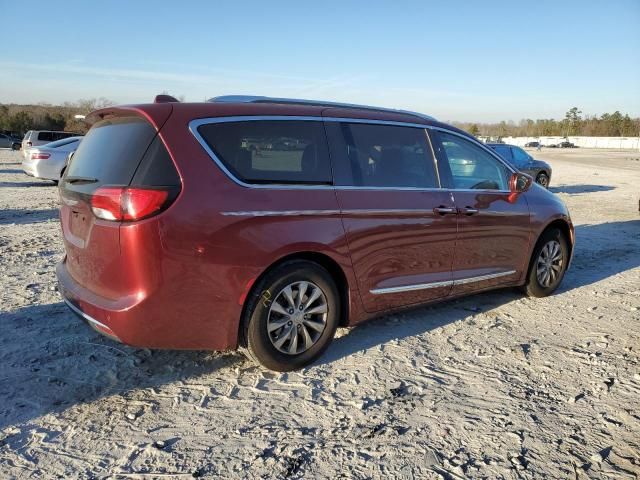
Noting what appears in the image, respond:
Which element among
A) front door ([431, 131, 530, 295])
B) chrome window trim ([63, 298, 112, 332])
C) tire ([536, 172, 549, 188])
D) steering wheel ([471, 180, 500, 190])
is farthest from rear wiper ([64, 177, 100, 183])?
tire ([536, 172, 549, 188])

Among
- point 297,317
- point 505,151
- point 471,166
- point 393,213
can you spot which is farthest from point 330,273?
point 505,151

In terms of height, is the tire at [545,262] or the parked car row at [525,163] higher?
the parked car row at [525,163]

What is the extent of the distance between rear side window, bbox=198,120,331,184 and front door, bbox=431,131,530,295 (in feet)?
4.40

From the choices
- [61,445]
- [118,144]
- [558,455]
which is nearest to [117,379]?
[61,445]

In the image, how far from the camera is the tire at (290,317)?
136 inches

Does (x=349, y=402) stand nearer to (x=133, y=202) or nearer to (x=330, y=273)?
(x=330, y=273)

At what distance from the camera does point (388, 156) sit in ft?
13.9

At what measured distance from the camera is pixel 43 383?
3.39 meters

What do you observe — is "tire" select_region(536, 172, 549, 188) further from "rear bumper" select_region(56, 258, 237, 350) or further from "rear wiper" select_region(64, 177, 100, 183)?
"rear wiper" select_region(64, 177, 100, 183)

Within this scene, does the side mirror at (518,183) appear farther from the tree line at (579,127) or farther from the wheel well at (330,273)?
the tree line at (579,127)

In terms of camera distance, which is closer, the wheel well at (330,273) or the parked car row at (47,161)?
the wheel well at (330,273)

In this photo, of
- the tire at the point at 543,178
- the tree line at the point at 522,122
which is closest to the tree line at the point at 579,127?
the tree line at the point at 522,122

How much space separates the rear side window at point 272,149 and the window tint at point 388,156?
28 cm

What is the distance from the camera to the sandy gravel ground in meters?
2.69
